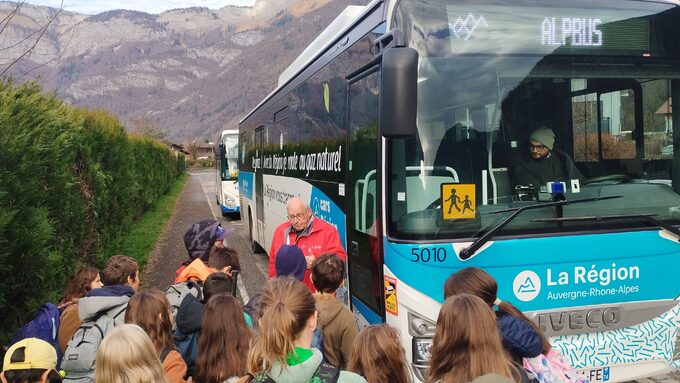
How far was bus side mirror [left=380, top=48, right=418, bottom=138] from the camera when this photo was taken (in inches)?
154

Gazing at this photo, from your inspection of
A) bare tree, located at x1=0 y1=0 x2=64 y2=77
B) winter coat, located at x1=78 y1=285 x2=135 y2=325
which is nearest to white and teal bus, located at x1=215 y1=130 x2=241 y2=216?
bare tree, located at x1=0 y1=0 x2=64 y2=77

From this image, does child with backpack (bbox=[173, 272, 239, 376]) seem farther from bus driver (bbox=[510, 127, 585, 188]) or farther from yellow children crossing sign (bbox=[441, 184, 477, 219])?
bus driver (bbox=[510, 127, 585, 188])

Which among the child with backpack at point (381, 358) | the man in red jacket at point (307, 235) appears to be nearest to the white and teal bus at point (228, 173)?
the man in red jacket at point (307, 235)

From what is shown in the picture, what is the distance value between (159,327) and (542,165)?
9.37ft

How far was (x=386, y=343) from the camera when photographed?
2996 mm

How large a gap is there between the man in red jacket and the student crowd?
0.80 metres

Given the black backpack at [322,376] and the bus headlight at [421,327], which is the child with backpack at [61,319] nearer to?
the black backpack at [322,376]

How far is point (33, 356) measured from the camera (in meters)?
3.28

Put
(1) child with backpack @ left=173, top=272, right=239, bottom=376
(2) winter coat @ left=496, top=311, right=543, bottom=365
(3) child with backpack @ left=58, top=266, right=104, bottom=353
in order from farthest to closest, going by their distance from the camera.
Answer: (3) child with backpack @ left=58, top=266, right=104, bottom=353 → (1) child with backpack @ left=173, top=272, right=239, bottom=376 → (2) winter coat @ left=496, top=311, right=543, bottom=365

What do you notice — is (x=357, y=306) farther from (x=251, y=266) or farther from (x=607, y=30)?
(x=251, y=266)

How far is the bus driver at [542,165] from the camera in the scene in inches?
172

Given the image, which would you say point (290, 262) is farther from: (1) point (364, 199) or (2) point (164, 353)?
(2) point (164, 353)

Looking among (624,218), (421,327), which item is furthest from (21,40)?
(624,218)

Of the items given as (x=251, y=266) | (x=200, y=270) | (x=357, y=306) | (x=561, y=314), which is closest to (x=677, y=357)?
(x=561, y=314)
